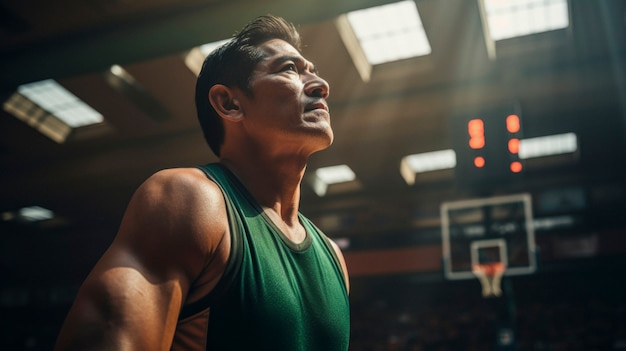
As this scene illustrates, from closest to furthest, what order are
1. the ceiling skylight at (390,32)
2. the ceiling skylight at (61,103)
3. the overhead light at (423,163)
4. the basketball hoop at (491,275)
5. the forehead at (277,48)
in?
the forehead at (277,48), the basketball hoop at (491,275), the ceiling skylight at (390,32), the ceiling skylight at (61,103), the overhead light at (423,163)

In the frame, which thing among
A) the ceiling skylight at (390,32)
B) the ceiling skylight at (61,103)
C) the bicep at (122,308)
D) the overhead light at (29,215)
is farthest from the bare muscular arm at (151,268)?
the overhead light at (29,215)

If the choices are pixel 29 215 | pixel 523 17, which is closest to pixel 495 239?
pixel 523 17

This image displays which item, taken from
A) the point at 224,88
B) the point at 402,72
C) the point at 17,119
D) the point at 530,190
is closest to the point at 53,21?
the point at 17,119

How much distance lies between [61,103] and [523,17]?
8.54 meters

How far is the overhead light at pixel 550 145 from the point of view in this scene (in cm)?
1313

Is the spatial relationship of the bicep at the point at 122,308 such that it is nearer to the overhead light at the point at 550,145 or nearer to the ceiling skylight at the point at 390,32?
the ceiling skylight at the point at 390,32

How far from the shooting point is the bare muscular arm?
3.55ft

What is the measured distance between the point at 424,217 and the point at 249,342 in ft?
46.1

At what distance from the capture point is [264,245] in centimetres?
133

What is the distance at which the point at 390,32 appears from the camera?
10.4 meters

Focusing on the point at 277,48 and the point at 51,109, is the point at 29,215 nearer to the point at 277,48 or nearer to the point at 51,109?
the point at 51,109

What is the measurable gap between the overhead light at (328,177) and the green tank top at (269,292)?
13672mm

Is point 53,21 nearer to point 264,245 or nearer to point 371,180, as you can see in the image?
point 371,180

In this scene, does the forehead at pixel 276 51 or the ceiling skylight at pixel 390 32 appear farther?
the ceiling skylight at pixel 390 32
